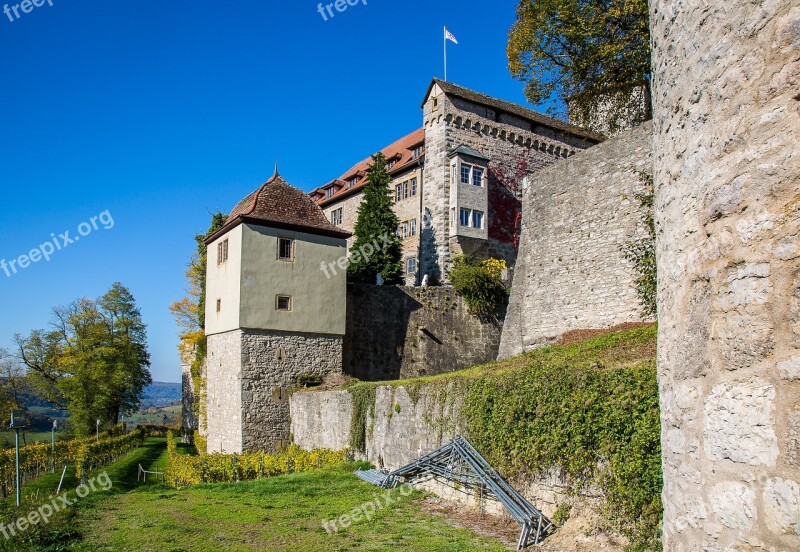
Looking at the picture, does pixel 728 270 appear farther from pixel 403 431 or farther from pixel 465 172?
pixel 465 172

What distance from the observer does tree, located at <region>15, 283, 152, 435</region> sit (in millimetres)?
44969

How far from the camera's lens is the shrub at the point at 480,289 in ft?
95.7

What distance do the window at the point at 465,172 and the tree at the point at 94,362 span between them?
3042cm

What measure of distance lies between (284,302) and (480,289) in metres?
9.83

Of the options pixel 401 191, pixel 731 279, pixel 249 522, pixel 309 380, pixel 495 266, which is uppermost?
pixel 401 191

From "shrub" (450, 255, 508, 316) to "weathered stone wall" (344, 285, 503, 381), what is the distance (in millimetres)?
382

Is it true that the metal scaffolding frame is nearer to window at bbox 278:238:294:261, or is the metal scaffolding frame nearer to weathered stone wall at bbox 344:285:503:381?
window at bbox 278:238:294:261

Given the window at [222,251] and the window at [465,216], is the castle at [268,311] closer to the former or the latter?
the window at [222,251]

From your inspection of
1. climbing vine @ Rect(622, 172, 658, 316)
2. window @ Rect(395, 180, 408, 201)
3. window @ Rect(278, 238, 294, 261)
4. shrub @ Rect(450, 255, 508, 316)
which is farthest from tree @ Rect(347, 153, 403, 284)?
climbing vine @ Rect(622, 172, 658, 316)

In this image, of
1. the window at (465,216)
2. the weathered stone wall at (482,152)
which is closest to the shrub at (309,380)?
the weathered stone wall at (482,152)

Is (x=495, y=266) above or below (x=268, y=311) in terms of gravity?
above

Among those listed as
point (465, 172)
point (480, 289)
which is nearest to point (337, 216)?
point (465, 172)

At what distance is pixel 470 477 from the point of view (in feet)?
36.1

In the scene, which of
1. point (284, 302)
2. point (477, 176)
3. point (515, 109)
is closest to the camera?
point (284, 302)
